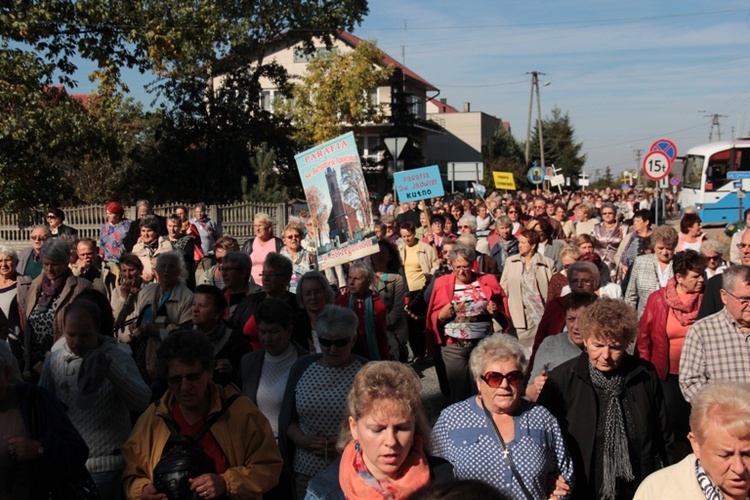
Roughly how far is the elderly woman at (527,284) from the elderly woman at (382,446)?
16.4 ft

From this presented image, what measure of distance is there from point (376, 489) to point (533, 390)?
6.28 ft

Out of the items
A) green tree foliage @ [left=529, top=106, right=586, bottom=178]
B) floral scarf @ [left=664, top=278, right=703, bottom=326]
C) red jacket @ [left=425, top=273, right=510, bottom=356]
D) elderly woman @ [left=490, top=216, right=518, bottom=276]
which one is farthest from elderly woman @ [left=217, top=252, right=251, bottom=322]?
green tree foliage @ [left=529, top=106, right=586, bottom=178]

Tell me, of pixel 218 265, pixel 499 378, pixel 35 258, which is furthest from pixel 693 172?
pixel 499 378

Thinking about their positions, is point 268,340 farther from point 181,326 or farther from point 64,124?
point 64,124

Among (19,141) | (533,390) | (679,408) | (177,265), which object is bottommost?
(679,408)

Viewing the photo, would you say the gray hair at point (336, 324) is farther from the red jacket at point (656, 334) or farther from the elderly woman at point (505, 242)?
the elderly woman at point (505, 242)

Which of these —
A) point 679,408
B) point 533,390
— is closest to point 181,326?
point 533,390

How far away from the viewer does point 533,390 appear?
4891 mm

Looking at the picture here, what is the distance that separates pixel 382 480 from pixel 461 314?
168 inches

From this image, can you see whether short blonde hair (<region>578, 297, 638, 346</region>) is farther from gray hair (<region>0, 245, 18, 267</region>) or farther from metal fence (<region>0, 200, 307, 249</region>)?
metal fence (<region>0, 200, 307, 249</region>)

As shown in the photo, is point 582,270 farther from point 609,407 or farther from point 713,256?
point 713,256

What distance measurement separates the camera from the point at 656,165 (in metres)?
17.0

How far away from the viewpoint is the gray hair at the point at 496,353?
13.7 feet

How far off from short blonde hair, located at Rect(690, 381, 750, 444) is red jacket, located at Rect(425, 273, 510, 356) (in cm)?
401
